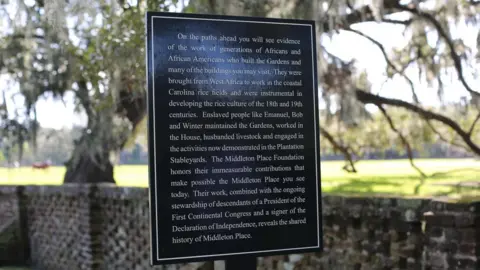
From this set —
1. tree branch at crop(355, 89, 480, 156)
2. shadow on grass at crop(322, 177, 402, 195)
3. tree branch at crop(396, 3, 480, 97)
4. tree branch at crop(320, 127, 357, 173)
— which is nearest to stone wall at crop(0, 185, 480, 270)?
shadow on grass at crop(322, 177, 402, 195)

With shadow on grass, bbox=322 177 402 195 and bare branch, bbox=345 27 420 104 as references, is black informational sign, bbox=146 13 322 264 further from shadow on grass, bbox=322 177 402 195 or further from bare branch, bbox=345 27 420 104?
bare branch, bbox=345 27 420 104

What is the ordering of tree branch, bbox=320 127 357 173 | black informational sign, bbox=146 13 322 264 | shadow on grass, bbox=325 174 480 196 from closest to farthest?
black informational sign, bbox=146 13 322 264
shadow on grass, bbox=325 174 480 196
tree branch, bbox=320 127 357 173

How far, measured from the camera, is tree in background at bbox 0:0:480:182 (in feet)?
26.1

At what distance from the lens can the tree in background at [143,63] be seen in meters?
7.95

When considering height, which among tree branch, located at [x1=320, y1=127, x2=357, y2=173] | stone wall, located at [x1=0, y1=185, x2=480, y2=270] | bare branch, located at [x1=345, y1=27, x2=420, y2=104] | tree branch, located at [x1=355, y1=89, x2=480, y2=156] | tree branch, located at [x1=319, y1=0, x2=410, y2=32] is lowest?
stone wall, located at [x1=0, y1=185, x2=480, y2=270]

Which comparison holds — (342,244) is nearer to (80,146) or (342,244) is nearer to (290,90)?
(290,90)

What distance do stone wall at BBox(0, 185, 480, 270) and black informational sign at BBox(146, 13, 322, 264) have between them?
46.0 inches

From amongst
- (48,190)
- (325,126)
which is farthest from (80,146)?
(325,126)

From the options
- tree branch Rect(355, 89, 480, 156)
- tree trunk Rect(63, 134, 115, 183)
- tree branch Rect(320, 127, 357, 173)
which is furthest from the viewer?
tree trunk Rect(63, 134, 115, 183)

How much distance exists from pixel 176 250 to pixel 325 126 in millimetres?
7447

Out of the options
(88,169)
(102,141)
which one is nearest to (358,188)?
(102,141)

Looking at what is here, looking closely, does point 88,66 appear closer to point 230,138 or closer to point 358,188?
point 358,188

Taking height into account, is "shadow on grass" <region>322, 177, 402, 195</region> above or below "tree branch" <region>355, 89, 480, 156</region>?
below

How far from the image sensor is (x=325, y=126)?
10.2 metres
